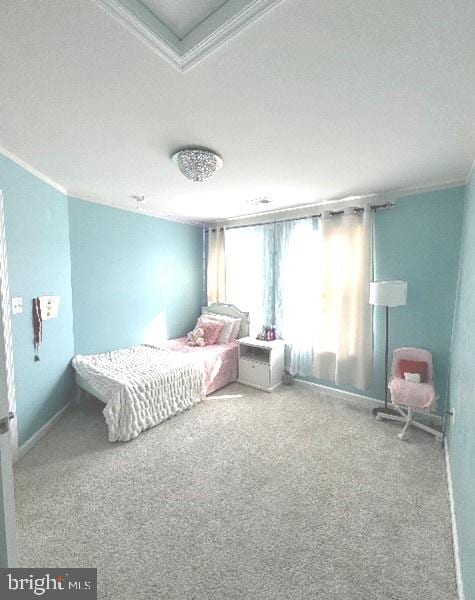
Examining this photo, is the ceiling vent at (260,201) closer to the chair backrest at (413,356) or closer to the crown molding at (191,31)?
the crown molding at (191,31)

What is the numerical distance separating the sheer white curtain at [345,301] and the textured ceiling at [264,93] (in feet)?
2.60

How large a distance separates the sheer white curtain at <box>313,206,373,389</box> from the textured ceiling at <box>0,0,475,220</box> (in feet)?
2.60

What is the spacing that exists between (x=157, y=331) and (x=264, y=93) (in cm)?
→ 346

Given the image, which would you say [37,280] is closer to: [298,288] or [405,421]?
[298,288]

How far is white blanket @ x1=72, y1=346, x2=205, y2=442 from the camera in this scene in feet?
7.93

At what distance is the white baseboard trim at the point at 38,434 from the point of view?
2.21m

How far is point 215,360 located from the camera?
3469 millimetres

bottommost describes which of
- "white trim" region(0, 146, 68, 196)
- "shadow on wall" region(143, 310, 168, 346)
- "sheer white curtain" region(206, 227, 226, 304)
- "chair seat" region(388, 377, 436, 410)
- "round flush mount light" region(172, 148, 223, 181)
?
"chair seat" region(388, 377, 436, 410)

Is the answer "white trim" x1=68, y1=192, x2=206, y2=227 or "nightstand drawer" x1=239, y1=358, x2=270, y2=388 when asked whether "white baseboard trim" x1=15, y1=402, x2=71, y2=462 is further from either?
"white trim" x1=68, y1=192, x2=206, y2=227

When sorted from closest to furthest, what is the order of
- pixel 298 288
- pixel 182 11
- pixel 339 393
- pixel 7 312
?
pixel 182 11 < pixel 7 312 < pixel 339 393 < pixel 298 288

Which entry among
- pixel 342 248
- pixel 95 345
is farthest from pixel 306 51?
pixel 95 345

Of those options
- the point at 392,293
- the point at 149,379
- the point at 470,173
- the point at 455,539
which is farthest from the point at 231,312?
the point at 455,539

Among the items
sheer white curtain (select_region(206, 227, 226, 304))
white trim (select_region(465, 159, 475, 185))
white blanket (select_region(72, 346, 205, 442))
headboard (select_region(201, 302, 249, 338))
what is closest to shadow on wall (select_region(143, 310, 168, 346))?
white blanket (select_region(72, 346, 205, 442))

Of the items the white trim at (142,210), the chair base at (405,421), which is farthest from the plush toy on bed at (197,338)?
the chair base at (405,421)
